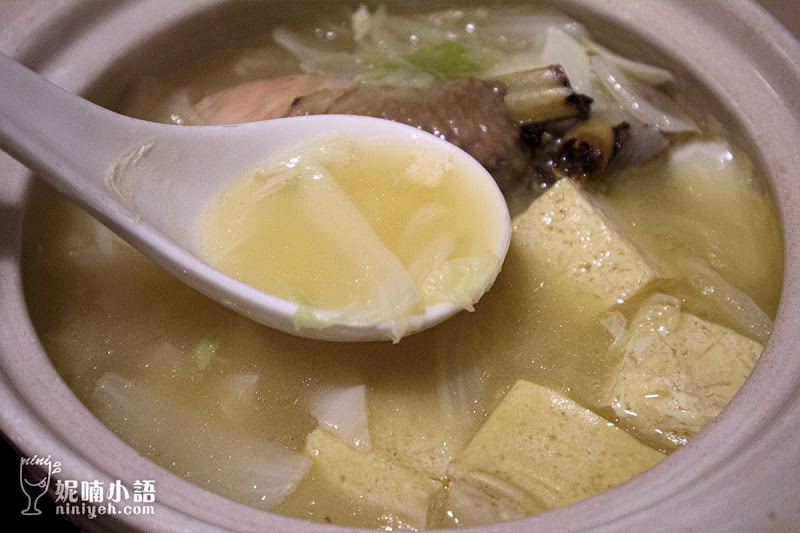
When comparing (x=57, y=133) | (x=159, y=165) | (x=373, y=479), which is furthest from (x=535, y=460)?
(x=57, y=133)

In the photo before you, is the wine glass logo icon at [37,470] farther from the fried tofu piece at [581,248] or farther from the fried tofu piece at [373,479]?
the fried tofu piece at [581,248]

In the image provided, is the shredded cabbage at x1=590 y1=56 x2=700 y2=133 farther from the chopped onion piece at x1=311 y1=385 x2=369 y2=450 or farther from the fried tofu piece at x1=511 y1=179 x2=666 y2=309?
the chopped onion piece at x1=311 y1=385 x2=369 y2=450
